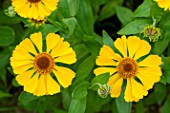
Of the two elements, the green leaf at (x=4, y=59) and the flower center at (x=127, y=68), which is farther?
the green leaf at (x=4, y=59)

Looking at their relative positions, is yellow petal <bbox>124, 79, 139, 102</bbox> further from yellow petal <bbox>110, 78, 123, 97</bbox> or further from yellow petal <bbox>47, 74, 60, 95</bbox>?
yellow petal <bbox>47, 74, 60, 95</bbox>

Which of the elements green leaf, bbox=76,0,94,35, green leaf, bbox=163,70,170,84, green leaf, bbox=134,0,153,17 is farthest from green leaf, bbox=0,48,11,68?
green leaf, bbox=163,70,170,84

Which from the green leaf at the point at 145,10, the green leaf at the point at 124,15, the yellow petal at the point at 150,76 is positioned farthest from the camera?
the green leaf at the point at 124,15

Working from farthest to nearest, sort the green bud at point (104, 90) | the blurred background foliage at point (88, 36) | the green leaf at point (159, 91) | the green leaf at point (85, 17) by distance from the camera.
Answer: the green leaf at point (159, 91) → the green leaf at point (85, 17) → the blurred background foliage at point (88, 36) → the green bud at point (104, 90)

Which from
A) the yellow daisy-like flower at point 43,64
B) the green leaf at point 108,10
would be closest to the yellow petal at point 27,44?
the yellow daisy-like flower at point 43,64

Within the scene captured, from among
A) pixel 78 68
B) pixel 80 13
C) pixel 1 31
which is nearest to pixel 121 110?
pixel 78 68

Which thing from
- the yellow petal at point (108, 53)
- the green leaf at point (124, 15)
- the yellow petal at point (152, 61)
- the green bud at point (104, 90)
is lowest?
the green bud at point (104, 90)

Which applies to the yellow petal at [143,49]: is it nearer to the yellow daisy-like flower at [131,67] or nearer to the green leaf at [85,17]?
the yellow daisy-like flower at [131,67]
